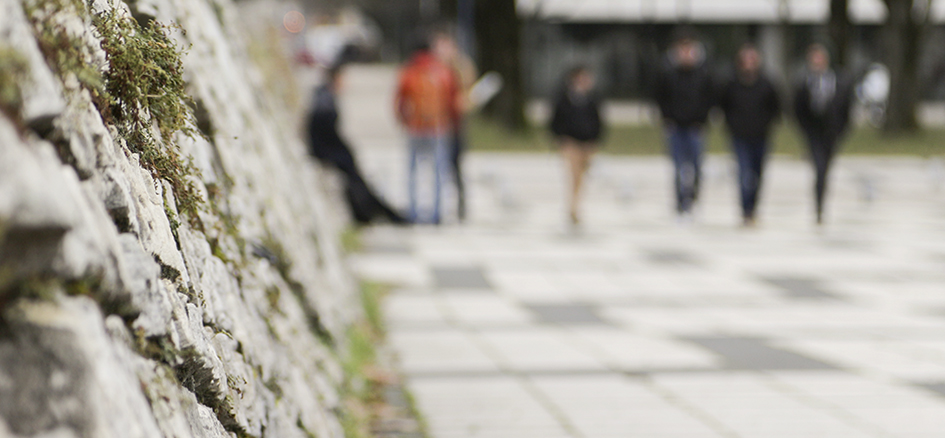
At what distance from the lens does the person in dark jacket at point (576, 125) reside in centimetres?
1205

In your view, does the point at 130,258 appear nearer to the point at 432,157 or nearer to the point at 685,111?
the point at 432,157

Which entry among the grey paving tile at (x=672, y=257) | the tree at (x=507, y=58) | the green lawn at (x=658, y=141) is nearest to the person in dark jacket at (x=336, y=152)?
the grey paving tile at (x=672, y=257)

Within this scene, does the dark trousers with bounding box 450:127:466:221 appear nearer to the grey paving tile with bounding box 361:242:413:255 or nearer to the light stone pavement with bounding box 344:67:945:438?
the light stone pavement with bounding box 344:67:945:438

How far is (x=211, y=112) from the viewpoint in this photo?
3938 mm

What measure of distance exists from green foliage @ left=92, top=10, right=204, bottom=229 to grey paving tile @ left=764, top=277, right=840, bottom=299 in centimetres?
625

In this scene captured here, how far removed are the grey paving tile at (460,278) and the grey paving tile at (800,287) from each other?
7.42ft

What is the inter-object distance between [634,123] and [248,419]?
27.1 meters

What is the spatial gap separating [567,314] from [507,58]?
18.5 m

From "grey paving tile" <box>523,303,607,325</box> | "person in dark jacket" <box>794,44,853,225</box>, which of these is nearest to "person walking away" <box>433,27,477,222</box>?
"person in dark jacket" <box>794,44,853,225</box>

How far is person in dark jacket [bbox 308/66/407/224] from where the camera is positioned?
11.4 meters

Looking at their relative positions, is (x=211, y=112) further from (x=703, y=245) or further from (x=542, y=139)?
(x=542, y=139)

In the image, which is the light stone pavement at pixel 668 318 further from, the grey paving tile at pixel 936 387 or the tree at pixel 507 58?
the tree at pixel 507 58

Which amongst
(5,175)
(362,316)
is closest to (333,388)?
(362,316)

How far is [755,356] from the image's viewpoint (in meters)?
6.30
